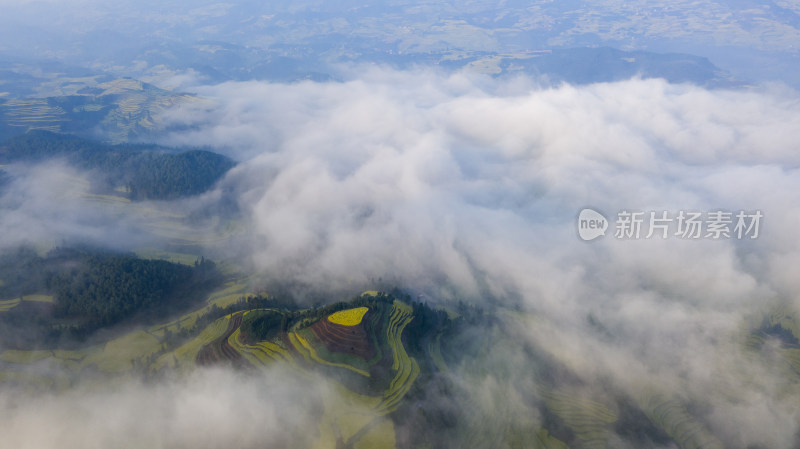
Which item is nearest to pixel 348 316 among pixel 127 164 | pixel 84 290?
pixel 84 290

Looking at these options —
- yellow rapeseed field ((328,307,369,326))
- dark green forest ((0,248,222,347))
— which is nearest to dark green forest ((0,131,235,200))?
dark green forest ((0,248,222,347))

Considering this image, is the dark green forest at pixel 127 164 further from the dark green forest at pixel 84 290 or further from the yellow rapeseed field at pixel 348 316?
the yellow rapeseed field at pixel 348 316

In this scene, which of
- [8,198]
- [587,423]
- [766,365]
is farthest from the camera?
[8,198]

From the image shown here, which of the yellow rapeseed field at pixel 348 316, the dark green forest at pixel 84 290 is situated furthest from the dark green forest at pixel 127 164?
the yellow rapeseed field at pixel 348 316

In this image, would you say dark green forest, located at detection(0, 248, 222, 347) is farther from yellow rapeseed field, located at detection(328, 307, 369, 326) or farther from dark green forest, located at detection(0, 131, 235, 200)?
dark green forest, located at detection(0, 131, 235, 200)

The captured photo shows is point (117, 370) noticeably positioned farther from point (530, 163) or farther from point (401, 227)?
point (530, 163)

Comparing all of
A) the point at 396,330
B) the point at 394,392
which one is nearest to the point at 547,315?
the point at 396,330
